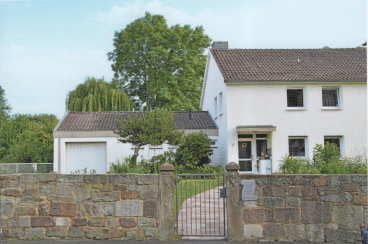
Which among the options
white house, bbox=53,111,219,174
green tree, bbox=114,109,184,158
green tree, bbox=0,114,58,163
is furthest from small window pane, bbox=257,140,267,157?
green tree, bbox=0,114,58,163

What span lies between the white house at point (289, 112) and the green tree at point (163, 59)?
12.4 meters

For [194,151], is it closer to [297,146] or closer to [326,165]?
[297,146]

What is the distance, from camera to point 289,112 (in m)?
18.7

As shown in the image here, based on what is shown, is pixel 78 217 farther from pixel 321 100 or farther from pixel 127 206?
pixel 321 100

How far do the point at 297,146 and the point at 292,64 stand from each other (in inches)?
194

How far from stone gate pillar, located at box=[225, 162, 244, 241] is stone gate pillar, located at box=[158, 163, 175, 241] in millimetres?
1151

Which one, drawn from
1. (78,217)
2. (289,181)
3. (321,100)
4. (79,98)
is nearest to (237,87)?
(321,100)

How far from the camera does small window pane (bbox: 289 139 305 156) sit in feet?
61.6

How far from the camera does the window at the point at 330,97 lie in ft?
62.8

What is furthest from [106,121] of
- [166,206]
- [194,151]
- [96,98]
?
[166,206]

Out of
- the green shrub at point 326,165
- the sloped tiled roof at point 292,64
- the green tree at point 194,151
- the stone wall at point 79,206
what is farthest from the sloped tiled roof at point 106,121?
the stone wall at point 79,206

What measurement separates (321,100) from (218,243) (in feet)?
46.7

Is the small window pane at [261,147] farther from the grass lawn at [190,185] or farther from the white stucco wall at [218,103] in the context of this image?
the grass lawn at [190,185]

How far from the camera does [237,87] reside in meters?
18.7
